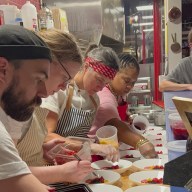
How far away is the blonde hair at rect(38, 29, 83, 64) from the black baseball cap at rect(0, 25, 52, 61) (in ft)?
2.12

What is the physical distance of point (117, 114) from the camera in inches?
97.3

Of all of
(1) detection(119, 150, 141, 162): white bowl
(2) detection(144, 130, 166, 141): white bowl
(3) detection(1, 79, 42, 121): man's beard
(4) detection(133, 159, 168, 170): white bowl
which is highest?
(3) detection(1, 79, 42, 121): man's beard

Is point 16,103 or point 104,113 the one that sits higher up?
point 16,103

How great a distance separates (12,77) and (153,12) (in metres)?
6.30

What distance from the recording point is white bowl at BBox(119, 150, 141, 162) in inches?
78.3

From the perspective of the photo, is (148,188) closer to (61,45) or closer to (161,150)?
(161,150)

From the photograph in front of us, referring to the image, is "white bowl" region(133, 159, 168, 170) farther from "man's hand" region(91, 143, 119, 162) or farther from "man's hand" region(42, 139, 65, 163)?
"man's hand" region(42, 139, 65, 163)

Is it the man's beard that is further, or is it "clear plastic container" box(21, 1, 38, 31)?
"clear plastic container" box(21, 1, 38, 31)

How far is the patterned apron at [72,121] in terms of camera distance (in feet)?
6.72

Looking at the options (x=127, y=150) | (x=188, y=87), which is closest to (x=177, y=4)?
(x=188, y=87)

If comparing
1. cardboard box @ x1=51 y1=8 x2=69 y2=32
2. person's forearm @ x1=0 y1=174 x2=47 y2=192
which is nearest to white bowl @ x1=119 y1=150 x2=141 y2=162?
person's forearm @ x1=0 y1=174 x2=47 y2=192

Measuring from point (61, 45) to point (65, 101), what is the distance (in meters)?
0.48

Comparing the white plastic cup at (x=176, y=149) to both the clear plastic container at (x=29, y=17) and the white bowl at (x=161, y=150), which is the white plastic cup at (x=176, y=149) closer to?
the white bowl at (x=161, y=150)

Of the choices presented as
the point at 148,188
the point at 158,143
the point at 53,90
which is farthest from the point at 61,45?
the point at 158,143
